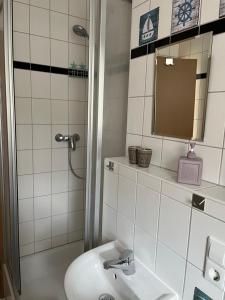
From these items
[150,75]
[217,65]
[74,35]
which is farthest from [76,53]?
[217,65]

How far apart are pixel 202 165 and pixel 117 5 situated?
935mm

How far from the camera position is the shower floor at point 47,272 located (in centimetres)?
181

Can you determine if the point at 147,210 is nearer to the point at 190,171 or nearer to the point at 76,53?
the point at 190,171

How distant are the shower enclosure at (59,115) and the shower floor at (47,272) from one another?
3.0 inches

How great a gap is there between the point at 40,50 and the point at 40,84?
25 centimetres

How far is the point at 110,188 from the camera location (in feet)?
4.17

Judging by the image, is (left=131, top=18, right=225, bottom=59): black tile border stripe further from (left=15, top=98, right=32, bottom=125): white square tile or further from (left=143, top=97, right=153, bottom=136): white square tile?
(left=15, top=98, right=32, bottom=125): white square tile

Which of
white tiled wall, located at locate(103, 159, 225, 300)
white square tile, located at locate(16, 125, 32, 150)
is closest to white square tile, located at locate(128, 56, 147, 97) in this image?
white tiled wall, located at locate(103, 159, 225, 300)

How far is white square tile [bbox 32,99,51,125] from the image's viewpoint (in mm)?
1869

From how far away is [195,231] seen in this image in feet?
2.66

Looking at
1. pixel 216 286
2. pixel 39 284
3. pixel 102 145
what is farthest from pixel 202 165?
pixel 39 284

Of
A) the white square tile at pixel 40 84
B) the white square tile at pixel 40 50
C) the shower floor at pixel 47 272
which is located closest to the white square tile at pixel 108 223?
the shower floor at pixel 47 272

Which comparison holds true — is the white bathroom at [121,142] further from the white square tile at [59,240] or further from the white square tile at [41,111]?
the white square tile at [59,240]

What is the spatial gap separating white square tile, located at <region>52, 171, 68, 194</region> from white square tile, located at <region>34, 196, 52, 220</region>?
0.33 feet
